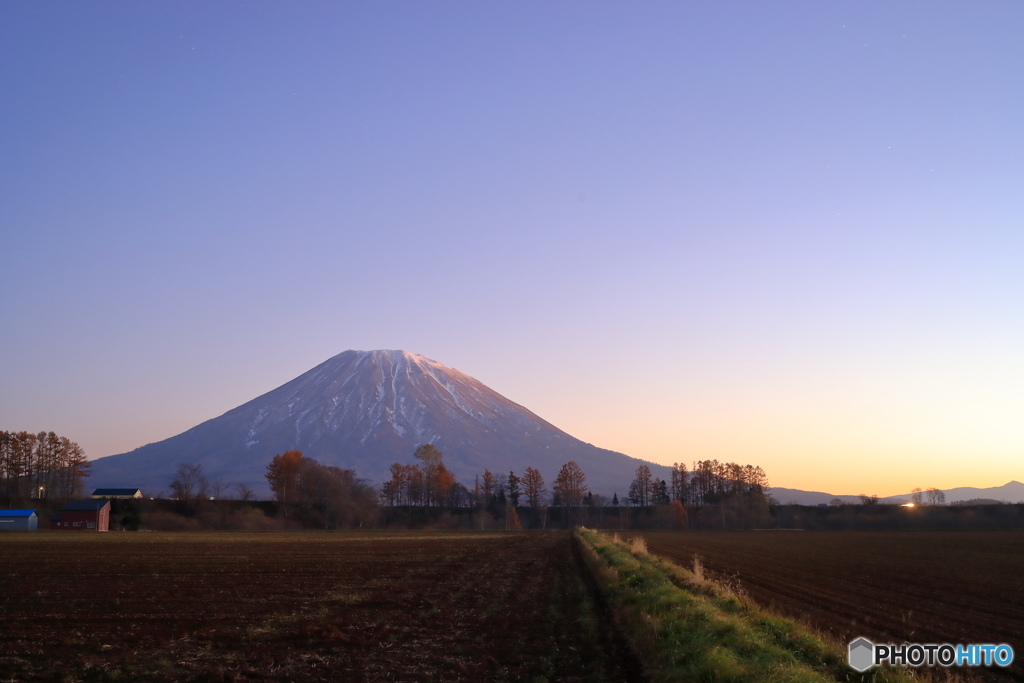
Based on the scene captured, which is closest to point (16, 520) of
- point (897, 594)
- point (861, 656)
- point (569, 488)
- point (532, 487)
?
point (532, 487)

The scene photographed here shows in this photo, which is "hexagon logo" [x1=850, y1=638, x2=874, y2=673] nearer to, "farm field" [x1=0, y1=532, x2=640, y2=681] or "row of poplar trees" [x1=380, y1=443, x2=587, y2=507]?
"farm field" [x1=0, y1=532, x2=640, y2=681]

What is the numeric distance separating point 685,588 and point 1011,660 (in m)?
7.54

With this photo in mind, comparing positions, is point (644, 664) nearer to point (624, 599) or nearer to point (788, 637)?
point (788, 637)

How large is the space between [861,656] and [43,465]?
113055mm

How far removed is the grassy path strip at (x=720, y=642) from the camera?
852cm

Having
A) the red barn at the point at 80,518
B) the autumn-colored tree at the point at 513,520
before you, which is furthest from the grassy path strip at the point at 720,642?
the autumn-colored tree at the point at 513,520

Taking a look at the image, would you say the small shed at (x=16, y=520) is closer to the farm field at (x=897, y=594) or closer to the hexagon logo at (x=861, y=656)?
the farm field at (x=897, y=594)

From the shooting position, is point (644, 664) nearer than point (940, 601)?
Yes

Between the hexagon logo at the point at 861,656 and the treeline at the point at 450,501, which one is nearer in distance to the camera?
the hexagon logo at the point at 861,656

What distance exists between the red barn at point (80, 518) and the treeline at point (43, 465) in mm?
17360

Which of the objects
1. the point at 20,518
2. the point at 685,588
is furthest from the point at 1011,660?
the point at 20,518

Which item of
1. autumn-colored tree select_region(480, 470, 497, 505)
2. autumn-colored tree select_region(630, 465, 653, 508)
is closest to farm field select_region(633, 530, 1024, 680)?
autumn-colored tree select_region(480, 470, 497, 505)

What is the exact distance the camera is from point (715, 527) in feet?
393

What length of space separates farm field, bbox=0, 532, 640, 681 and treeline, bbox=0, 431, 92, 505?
80.7 m
